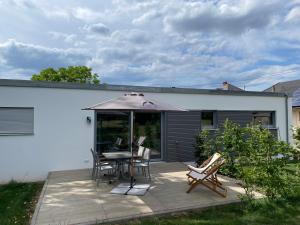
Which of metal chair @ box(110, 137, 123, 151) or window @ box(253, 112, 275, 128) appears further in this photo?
window @ box(253, 112, 275, 128)

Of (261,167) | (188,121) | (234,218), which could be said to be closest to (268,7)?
(188,121)

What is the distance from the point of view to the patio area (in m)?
5.48

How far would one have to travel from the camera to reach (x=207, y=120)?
13.3m

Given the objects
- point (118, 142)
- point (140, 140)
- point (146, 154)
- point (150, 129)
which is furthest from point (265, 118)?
point (146, 154)

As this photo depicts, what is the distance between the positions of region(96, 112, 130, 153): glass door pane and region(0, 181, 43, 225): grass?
2907 mm

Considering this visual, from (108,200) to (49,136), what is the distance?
461cm

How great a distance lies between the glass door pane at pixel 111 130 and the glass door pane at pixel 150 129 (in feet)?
1.72

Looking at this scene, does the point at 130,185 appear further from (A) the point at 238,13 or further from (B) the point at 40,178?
(A) the point at 238,13

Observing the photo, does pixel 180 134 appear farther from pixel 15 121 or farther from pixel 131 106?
pixel 15 121

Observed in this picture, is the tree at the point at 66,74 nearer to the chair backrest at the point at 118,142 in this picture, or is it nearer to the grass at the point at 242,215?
the chair backrest at the point at 118,142

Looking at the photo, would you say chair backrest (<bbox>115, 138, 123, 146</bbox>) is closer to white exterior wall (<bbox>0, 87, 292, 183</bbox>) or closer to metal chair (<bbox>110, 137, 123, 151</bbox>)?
metal chair (<bbox>110, 137, 123, 151</bbox>)

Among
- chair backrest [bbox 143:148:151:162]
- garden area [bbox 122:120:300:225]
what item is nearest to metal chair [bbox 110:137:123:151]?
chair backrest [bbox 143:148:151:162]

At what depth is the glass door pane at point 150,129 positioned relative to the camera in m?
11.9

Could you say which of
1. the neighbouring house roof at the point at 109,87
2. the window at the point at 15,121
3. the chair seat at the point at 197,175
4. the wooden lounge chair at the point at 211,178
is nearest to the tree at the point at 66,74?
the neighbouring house roof at the point at 109,87
